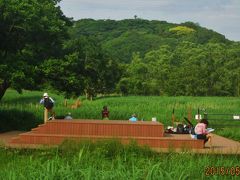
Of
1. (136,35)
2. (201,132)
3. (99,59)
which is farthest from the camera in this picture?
(136,35)

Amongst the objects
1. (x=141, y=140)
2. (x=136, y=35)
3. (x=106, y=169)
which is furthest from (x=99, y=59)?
(x=136, y=35)

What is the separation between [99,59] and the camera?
63406 mm

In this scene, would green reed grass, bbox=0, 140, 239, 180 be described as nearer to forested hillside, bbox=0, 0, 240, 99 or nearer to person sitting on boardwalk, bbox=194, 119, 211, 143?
person sitting on boardwalk, bbox=194, 119, 211, 143

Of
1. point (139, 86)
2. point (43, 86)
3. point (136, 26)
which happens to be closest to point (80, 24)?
point (136, 26)

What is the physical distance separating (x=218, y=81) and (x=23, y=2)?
176 ft

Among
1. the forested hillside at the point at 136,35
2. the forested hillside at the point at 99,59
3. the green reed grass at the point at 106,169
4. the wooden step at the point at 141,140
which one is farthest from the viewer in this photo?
the forested hillside at the point at 136,35

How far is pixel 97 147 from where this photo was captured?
39.2 ft

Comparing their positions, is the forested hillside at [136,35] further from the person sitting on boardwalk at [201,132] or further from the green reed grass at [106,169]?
the green reed grass at [106,169]

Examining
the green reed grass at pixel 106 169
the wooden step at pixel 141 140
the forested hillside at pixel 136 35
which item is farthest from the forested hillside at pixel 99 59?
the green reed grass at pixel 106 169

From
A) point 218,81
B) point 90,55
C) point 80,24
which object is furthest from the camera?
point 80,24

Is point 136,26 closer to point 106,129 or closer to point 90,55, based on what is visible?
point 90,55

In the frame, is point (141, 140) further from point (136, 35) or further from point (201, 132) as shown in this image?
point (136, 35)

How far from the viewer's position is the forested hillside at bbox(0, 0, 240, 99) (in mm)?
22109

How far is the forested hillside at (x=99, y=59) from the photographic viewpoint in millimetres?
22109
